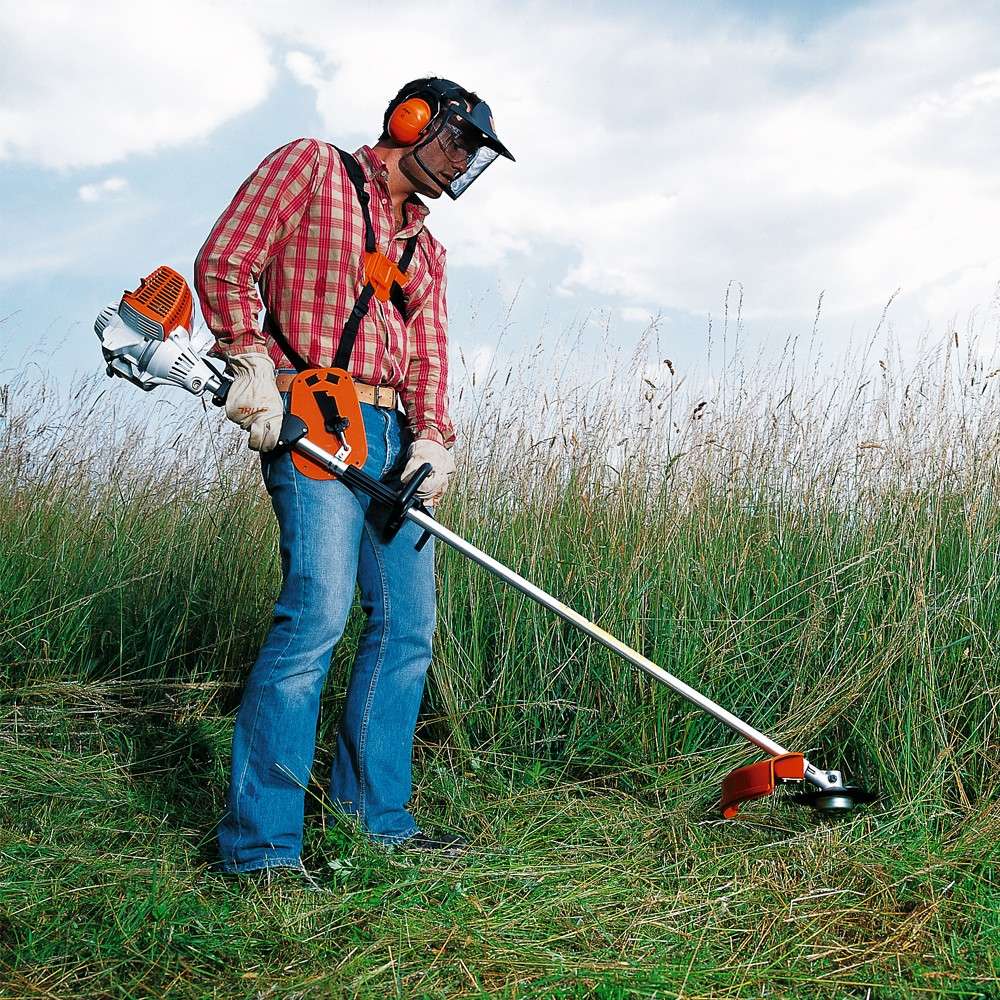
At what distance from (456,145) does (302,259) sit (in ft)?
1.68

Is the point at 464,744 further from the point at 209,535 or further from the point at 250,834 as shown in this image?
the point at 209,535

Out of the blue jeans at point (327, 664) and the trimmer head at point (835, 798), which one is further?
the trimmer head at point (835, 798)

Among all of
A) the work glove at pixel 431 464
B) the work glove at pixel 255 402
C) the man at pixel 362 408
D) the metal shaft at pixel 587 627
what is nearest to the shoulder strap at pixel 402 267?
the man at pixel 362 408

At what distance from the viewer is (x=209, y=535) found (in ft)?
14.4

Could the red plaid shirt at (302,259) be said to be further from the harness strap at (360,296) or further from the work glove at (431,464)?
the work glove at (431,464)

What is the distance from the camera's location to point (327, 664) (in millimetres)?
2547

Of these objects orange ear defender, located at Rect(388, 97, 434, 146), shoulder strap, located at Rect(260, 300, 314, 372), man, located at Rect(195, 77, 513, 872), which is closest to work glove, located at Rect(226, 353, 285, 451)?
man, located at Rect(195, 77, 513, 872)

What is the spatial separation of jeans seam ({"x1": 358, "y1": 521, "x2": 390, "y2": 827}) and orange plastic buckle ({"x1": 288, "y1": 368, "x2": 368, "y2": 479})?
0.80ft

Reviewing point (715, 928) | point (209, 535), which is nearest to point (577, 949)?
point (715, 928)

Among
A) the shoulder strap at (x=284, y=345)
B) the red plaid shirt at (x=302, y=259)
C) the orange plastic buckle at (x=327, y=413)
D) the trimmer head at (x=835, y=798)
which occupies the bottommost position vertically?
the trimmer head at (x=835, y=798)

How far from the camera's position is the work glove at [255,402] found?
2.41 m

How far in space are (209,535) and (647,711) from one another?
2.13 metres

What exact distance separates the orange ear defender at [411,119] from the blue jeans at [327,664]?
70cm

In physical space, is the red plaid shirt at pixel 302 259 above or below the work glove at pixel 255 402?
above
